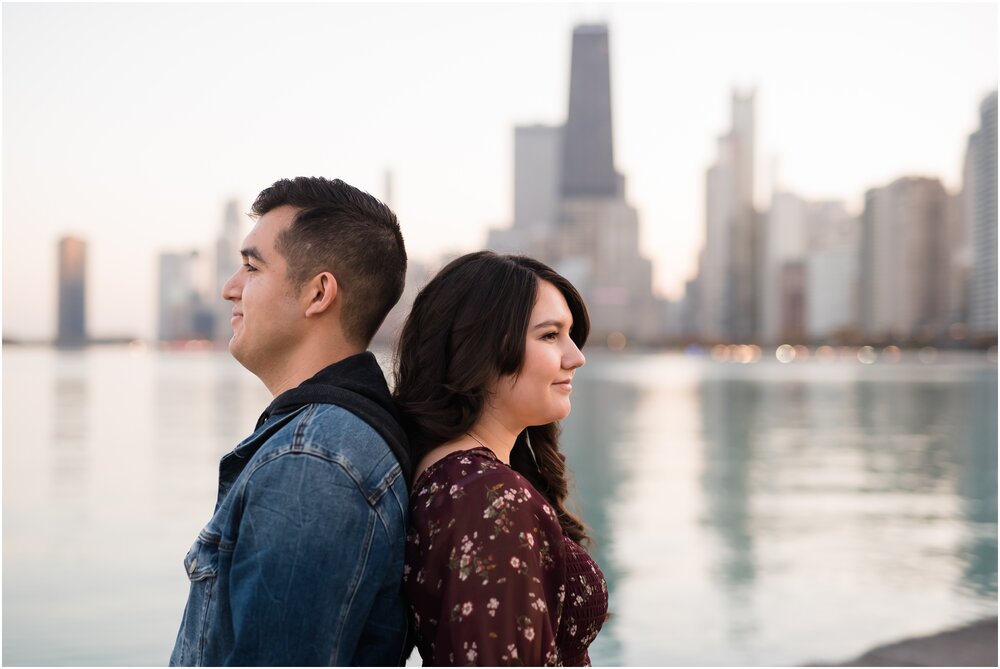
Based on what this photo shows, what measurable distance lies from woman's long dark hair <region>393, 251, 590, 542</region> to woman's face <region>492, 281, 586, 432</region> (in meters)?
0.02

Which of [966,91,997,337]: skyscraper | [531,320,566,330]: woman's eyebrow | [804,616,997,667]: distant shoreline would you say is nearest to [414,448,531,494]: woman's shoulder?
[531,320,566,330]: woman's eyebrow

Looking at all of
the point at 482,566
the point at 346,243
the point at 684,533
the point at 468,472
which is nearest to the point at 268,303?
the point at 346,243

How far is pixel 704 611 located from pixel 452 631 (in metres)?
5.73

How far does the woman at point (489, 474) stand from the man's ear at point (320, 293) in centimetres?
25

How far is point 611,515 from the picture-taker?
11.1 m

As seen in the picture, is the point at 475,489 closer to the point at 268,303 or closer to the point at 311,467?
the point at 311,467

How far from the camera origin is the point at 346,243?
7.63 feet

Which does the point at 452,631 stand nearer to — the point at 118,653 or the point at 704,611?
the point at 118,653

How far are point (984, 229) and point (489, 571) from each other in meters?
148

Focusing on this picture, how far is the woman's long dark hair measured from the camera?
2322mm

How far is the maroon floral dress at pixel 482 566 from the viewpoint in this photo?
1946mm

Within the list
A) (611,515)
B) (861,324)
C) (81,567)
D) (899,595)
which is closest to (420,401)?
(899,595)

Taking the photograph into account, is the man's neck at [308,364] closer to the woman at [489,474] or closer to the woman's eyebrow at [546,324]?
the woman at [489,474]

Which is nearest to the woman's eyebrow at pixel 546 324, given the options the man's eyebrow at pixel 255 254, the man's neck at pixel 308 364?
the man's neck at pixel 308 364
